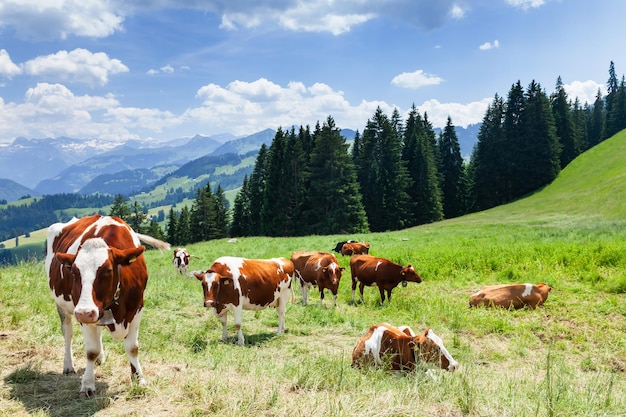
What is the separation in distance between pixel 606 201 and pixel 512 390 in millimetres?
44200

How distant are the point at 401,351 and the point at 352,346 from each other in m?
2.03

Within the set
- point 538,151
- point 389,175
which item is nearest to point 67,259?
point 389,175

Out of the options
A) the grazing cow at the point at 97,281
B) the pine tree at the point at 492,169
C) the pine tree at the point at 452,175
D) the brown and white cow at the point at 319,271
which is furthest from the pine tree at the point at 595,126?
the grazing cow at the point at 97,281

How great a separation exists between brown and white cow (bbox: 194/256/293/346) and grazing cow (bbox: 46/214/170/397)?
10.6ft

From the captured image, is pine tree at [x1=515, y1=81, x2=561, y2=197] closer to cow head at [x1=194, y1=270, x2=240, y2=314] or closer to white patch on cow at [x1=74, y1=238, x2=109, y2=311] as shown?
cow head at [x1=194, y1=270, x2=240, y2=314]

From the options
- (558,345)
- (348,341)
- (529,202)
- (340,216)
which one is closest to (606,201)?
(529,202)

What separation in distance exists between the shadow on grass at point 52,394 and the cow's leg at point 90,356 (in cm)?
10

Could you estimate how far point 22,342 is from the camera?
6.51 m

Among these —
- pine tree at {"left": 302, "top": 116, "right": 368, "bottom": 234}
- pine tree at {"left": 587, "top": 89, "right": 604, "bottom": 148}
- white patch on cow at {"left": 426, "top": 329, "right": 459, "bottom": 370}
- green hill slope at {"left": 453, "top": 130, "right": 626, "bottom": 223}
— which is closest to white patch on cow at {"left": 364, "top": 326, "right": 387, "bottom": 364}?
white patch on cow at {"left": 426, "top": 329, "right": 459, "bottom": 370}

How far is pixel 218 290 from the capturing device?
902cm

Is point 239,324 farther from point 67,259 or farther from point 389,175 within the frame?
point 389,175

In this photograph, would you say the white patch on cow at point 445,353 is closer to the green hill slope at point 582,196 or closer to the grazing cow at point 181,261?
the grazing cow at point 181,261

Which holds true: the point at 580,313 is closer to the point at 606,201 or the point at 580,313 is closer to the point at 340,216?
the point at 606,201

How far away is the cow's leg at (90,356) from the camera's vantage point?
4.71 m
